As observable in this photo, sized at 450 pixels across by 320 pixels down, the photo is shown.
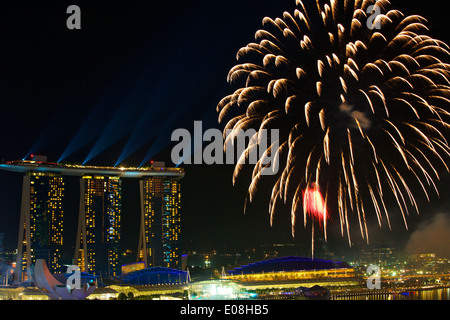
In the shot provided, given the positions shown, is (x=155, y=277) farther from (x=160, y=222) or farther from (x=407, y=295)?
(x=407, y=295)

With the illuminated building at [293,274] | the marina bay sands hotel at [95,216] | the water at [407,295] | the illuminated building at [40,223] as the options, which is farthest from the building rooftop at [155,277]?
the water at [407,295]

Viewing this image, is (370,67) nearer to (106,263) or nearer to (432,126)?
(432,126)

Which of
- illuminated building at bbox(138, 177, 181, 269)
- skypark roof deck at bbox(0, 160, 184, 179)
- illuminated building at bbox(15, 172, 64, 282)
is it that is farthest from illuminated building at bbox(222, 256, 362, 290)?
illuminated building at bbox(15, 172, 64, 282)

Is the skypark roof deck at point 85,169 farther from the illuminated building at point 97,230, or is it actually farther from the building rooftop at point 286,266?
the building rooftop at point 286,266

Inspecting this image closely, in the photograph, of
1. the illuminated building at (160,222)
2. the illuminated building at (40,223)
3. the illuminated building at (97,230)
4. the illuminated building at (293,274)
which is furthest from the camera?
the illuminated building at (160,222)

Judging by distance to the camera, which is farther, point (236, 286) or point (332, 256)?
point (332, 256)

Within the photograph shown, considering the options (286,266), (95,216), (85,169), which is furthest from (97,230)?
(286,266)

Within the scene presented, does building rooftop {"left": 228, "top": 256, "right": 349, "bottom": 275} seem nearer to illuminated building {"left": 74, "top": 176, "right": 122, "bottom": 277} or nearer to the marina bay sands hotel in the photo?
the marina bay sands hotel
